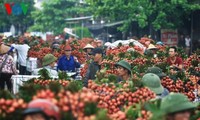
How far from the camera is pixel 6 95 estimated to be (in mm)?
5961

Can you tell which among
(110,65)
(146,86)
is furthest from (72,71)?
(146,86)

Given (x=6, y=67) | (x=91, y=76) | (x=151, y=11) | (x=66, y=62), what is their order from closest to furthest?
1. (x=91, y=76)
2. (x=6, y=67)
3. (x=66, y=62)
4. (x=151, y=11)

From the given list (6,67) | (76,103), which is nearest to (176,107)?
(76,103)

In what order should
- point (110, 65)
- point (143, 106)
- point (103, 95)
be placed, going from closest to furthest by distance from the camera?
point (143, 106), point (103, 95), point (110, 65)

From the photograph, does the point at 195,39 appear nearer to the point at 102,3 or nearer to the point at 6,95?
the point at 102,3

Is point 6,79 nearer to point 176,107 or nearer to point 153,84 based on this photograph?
point 153,84

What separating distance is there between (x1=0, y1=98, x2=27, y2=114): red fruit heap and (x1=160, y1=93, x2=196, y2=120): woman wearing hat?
58.4 inches

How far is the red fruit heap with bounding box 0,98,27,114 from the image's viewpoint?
5379mm

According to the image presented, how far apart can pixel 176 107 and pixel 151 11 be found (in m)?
26.3

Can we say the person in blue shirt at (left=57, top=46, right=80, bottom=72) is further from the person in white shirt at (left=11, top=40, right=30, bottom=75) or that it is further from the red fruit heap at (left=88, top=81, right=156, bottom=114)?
the red fruit heap at (left=88, top=81, right=156, bottom=114)

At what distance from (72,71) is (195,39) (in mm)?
20496

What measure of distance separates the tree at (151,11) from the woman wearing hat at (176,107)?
2498 centimetres

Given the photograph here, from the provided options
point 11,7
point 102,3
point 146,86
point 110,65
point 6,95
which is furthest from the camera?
point 11,7

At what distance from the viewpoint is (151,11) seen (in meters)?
31.5
